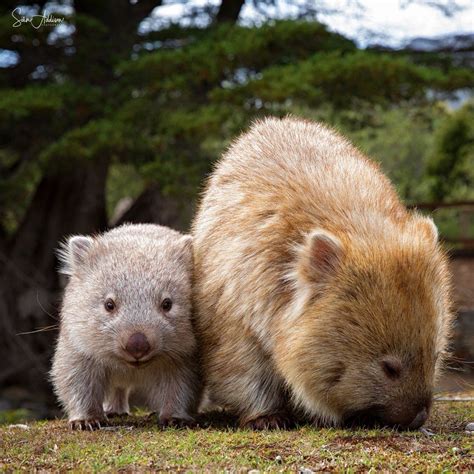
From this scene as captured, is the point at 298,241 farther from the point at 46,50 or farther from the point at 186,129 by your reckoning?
the point at 46,50

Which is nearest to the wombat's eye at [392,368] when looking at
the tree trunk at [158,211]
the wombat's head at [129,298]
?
the wombat's head at [129,298]

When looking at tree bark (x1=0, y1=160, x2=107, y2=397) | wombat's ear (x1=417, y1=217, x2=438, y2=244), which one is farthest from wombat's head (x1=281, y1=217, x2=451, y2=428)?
tree bark (x1=0, y1=160, x2=107, y2=397)

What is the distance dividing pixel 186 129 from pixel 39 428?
6065 mm

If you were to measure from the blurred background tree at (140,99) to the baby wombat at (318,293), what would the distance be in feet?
17.7

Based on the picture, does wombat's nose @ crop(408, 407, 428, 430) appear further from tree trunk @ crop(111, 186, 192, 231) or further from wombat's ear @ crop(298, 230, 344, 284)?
tree trunk @ crop(111, 186, 192, 231)

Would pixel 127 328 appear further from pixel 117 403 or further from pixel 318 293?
pixel 117 403

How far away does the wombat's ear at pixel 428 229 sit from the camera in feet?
17.4

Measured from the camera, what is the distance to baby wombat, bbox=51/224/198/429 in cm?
554

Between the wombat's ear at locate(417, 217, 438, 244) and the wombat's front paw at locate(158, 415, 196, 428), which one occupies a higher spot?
the wombat's ear at locate(417, 217, 438, 244)

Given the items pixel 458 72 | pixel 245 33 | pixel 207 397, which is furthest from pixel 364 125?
pixel 207 397

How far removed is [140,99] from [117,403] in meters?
6.37

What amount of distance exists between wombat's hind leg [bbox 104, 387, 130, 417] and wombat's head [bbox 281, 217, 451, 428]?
2.11m

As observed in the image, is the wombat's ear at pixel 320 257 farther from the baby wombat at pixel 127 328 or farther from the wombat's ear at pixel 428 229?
the baby wombat at pixel 127 328

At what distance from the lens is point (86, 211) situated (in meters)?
15.3
